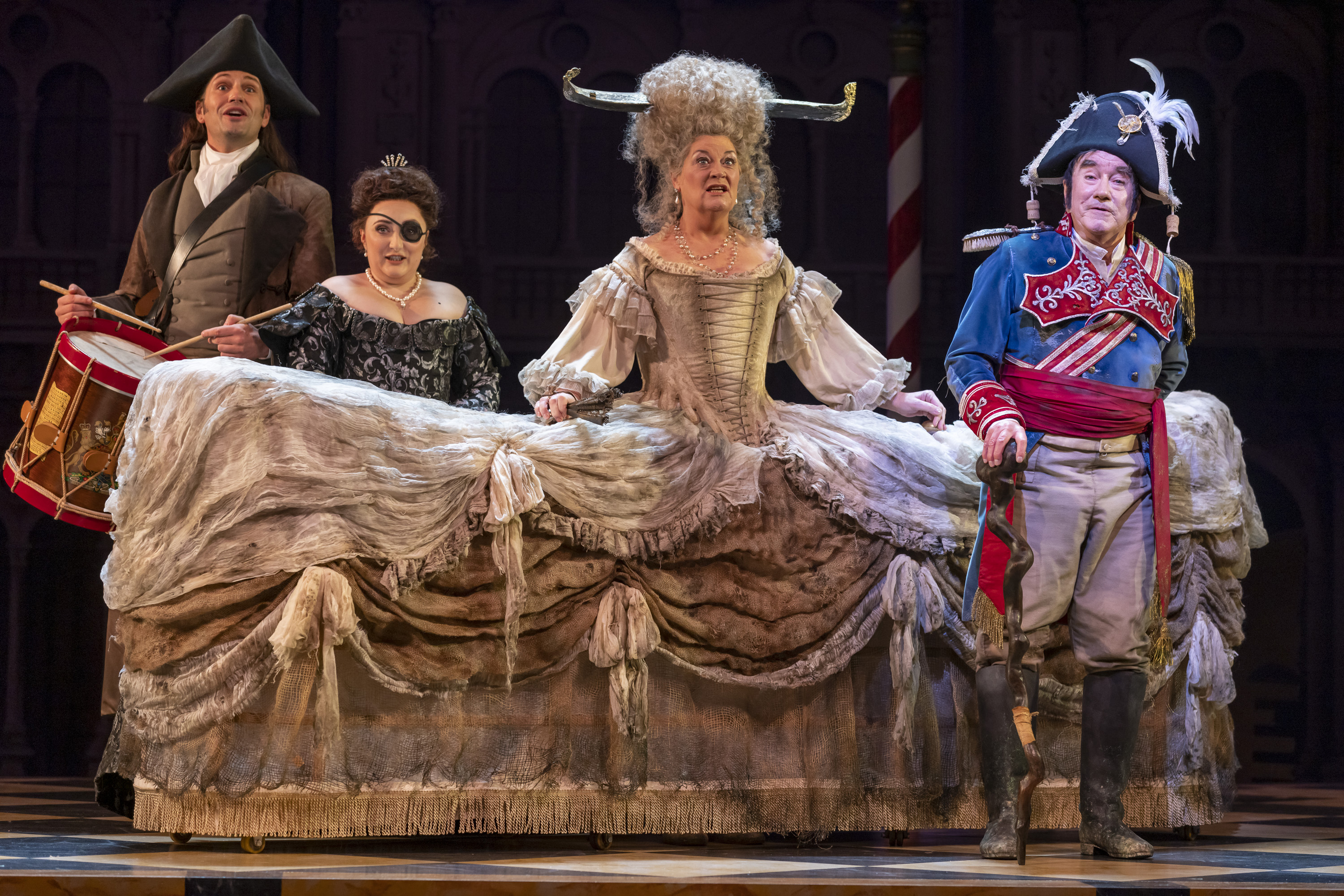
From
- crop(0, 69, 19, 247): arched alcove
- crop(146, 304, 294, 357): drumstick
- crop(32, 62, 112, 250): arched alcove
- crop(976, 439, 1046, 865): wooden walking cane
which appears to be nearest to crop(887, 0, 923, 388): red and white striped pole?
crop(976, 439, 1046, 865): wooden walking cane

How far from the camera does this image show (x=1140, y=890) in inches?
122

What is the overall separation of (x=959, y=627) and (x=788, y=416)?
77 centimetres

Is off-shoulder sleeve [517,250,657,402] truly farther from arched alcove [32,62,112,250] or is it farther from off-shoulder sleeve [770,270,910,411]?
arched alcove [32,62,112,250]

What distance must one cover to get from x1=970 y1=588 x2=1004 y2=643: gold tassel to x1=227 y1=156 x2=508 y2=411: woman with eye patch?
4.83 ft

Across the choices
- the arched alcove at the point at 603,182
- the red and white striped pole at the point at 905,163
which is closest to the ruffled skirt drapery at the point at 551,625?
the red and white striped pole at the point at 905,163

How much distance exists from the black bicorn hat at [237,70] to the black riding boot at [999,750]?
2.52 m

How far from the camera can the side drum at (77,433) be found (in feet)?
13.5

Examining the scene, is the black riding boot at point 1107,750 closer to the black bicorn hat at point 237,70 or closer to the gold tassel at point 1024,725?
the gold tassel at point 1024,725

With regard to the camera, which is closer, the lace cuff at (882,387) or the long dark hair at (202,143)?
the lace cuff at (882,387)

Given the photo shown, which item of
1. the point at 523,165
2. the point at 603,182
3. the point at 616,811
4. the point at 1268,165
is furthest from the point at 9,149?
the point at 1268,165

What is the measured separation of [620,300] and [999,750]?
1.56m

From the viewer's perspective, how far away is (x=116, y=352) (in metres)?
4.24

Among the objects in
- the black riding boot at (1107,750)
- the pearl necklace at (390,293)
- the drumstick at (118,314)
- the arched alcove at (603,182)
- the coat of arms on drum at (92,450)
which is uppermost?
the arched alcove at (603,182)

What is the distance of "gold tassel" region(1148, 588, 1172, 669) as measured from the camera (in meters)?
4.04
